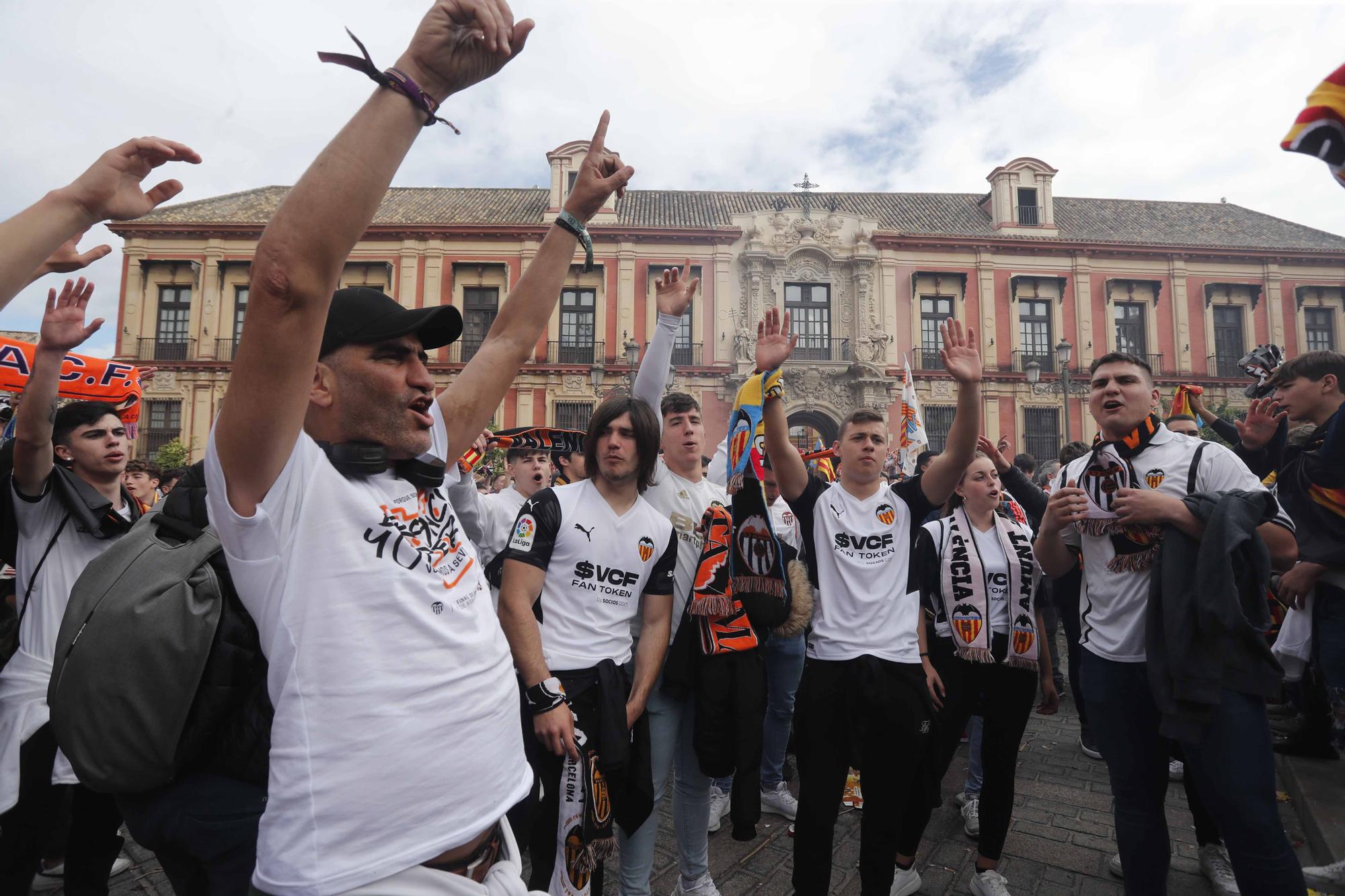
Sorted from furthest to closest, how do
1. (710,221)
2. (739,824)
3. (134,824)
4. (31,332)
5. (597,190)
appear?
1. (710,221)
2. (31,332)
3. (739,824)
4. (597,190)
5. (134,824)

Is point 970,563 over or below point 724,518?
below

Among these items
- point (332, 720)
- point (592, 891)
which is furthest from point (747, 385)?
point (332, 720)

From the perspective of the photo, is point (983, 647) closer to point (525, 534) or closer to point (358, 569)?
point (525, 534)

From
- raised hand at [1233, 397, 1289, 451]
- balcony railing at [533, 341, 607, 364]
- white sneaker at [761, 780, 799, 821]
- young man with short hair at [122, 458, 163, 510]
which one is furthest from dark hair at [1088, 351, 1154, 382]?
balcony railing at [533, 341, 607, 364]

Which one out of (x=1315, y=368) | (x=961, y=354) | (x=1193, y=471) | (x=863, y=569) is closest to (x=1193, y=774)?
(x=1193, y=471)

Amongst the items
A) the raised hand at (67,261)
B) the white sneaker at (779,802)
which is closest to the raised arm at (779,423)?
the white sneaker at (779,802)

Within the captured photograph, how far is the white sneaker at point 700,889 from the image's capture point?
10.1ft

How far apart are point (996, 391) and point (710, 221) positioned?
1166cm

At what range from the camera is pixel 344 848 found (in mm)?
1213

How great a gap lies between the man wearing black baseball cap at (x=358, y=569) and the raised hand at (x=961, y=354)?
238 cm

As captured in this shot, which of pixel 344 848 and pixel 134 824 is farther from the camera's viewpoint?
pixel 134 824

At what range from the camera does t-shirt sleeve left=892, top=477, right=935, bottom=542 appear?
134 inches

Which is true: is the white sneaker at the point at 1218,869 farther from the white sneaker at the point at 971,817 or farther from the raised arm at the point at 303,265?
the raised arm at the point at 303,265

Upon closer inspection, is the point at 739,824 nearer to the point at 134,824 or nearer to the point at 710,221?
the point at 134,824
